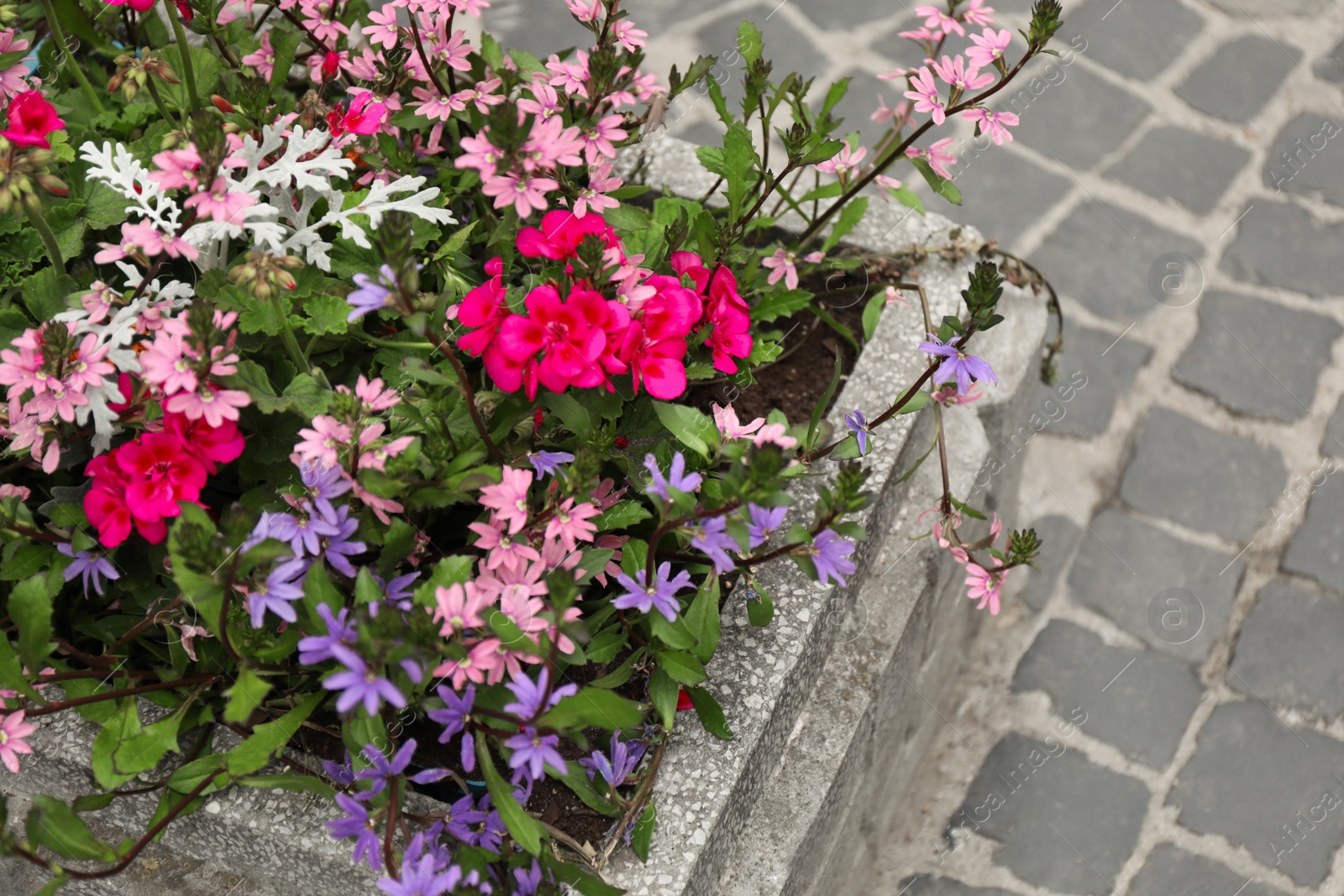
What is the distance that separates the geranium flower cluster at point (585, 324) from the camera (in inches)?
55.9

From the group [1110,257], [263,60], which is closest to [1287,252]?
[1110,257]

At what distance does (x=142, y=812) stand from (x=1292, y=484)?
3.02 m

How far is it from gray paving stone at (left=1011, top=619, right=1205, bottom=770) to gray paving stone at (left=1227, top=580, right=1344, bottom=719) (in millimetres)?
170

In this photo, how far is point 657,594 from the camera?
150cm

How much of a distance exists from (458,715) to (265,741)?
29 centimetres

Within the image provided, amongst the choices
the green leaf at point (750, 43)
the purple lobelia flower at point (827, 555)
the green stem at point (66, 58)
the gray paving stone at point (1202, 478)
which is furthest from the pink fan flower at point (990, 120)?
the gray paving stone at point (1202, 478)

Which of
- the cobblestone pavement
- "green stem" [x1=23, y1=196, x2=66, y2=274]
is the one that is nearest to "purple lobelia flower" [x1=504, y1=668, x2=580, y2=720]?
"green stem" [x1=23, y1=196, x2=66, y2=274]

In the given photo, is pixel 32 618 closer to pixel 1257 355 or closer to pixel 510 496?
pixel 510 496

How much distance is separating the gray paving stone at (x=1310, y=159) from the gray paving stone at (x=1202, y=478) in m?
1.06

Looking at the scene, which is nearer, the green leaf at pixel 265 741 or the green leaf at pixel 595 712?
the green leaf at pixel 595 712

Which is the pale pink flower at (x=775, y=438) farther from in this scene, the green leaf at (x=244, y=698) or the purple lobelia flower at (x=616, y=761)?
the green leaf at (x=244, y=698)

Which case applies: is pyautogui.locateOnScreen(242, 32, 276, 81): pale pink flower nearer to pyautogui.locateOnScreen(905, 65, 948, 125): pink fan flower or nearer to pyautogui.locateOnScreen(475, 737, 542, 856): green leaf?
pyautogui.locateOnScreen(905, 65, 948, 125): pink fan flower

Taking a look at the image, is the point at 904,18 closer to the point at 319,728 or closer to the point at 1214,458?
the point at 1214,458

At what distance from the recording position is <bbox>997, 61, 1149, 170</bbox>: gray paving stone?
377 cm
